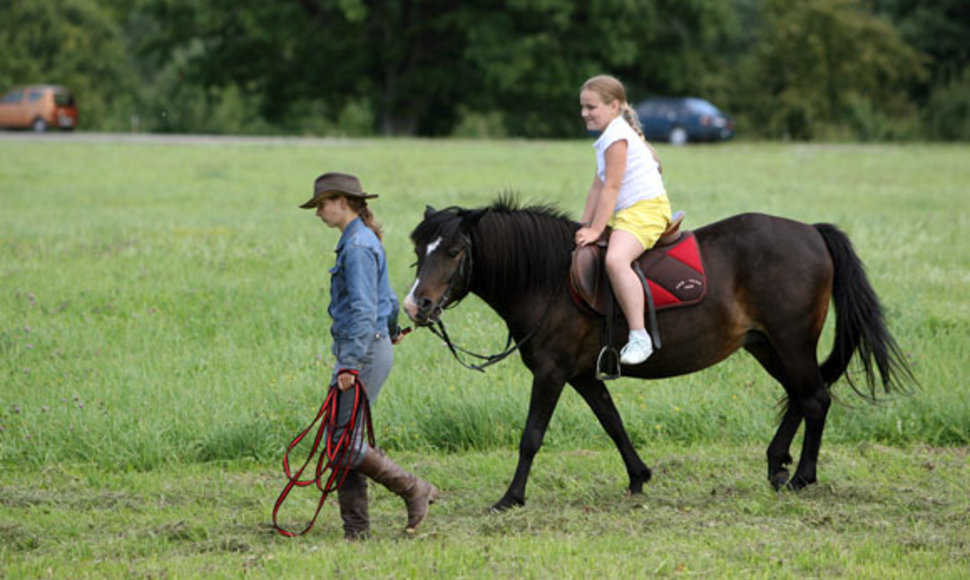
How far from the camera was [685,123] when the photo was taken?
43.2 metres

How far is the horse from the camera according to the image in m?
6.36

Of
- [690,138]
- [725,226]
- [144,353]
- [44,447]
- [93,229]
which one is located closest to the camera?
[725,226]

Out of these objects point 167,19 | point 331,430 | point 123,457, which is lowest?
point 123,457

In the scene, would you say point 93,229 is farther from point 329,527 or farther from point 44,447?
point 329,527

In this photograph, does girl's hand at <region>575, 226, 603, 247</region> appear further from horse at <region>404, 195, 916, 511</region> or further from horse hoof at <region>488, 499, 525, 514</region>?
horse hoof at <region>488, 499, 525, 514</region>

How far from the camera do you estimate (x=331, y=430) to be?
5.76 metres

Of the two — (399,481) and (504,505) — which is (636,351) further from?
(399,481)

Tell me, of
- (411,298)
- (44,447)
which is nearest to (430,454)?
(411,298)

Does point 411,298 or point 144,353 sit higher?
point 411,298

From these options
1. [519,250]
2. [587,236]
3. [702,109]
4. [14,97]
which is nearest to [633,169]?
[587,236]

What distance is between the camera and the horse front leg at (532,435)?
6.34m

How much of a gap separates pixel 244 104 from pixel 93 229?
33.3 m

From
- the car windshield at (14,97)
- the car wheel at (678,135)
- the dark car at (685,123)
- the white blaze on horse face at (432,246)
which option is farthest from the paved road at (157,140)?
the white blaze on horse face at (432,246)

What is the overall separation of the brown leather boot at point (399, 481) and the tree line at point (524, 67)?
39954 mm
